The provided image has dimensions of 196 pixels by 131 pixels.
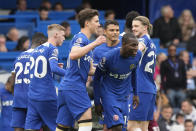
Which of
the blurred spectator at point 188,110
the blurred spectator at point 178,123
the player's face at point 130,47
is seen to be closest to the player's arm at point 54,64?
the player's face at point 130,47

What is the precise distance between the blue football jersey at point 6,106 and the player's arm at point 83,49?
3.65 metres

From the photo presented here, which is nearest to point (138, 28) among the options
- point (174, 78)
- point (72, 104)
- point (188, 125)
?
point (72, 104)

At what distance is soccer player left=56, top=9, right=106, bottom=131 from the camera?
Answer: 28.6 ft

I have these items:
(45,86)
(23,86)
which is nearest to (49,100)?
(45,86)

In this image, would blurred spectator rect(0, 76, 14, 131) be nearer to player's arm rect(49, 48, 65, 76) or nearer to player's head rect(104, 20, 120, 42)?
player's arm rect(49, 48, 65, 76)

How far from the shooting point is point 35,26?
17.1m

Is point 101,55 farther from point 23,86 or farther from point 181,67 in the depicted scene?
point 181,67

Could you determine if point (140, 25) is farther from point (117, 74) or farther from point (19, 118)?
point (19, 118)

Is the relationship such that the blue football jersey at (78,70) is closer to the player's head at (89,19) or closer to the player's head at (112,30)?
the player's head at (89,19)

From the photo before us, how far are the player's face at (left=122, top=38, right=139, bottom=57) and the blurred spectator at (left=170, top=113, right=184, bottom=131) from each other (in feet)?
19.5

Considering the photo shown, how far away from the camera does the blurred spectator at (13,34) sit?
15.9m

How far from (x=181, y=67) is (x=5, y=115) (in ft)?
17.8

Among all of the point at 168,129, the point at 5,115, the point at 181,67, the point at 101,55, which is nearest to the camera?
the point at 101,55

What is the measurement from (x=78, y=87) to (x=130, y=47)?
0.93m
